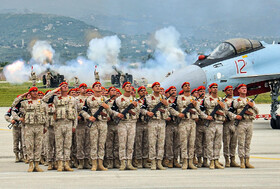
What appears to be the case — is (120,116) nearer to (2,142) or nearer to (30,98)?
(30,98)

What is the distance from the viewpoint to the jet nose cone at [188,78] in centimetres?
1753

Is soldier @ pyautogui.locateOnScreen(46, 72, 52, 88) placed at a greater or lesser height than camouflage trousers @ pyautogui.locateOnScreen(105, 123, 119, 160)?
greater

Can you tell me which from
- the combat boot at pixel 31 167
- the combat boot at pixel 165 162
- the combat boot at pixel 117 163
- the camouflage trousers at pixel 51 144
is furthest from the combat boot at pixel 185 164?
the combat boot at pixel 31 167

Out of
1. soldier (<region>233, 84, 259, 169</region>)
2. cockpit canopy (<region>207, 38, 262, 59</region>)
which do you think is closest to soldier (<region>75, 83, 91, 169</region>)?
soldier (<region>233, 84, 259, 169</region>)

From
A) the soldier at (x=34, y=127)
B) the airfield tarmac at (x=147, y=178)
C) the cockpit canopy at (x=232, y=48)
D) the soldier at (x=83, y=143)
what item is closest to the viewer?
the airfield tarmac at (x=147, y=178)

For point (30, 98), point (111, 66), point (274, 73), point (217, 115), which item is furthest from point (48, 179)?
point (111, 66)

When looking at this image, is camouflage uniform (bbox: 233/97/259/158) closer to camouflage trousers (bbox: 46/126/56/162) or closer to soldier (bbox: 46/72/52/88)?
camouflage trousers (bbox: 46/126/56/162)

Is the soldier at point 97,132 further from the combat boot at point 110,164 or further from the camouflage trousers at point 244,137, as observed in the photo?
the camouflage trousers at point 244,137

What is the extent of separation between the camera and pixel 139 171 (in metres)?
11.8

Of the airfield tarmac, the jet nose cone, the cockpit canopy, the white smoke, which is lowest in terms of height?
the airfield tarmac

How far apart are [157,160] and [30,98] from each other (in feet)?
10.4

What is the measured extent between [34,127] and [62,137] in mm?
625

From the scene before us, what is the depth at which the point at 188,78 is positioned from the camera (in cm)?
1769

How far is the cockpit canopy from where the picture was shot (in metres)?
19.0
